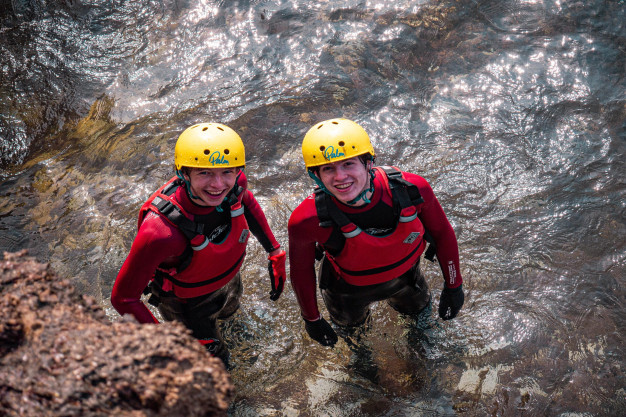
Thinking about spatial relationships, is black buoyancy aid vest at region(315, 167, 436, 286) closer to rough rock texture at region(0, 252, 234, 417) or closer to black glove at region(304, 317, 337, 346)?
black glove at region(304, 317, 337, 346)

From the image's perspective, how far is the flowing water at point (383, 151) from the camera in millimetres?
4527

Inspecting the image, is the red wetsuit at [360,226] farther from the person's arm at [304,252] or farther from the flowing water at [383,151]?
the flowing water at [383,151]

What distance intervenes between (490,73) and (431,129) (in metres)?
1.56

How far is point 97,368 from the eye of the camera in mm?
1784

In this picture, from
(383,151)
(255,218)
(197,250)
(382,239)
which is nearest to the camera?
(382,239)

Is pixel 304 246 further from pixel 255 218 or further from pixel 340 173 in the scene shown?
pixel 255 218

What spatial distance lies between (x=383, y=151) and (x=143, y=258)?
421 centimetres

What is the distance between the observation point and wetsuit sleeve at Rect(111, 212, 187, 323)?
353cm

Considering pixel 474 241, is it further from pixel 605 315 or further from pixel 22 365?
pixel 22 365

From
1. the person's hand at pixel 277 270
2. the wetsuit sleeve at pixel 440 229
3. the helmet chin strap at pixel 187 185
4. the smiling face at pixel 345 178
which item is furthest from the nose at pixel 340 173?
the person's hand at pixel 277 270

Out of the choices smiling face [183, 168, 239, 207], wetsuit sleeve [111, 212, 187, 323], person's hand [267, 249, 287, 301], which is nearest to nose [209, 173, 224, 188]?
smiling face [183, 168, 239, 207]

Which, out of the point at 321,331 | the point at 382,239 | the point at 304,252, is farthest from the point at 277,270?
the point at 382,239

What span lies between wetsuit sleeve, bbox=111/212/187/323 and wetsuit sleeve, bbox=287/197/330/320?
0.88 m

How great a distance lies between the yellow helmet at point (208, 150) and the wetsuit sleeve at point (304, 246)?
661 mm
